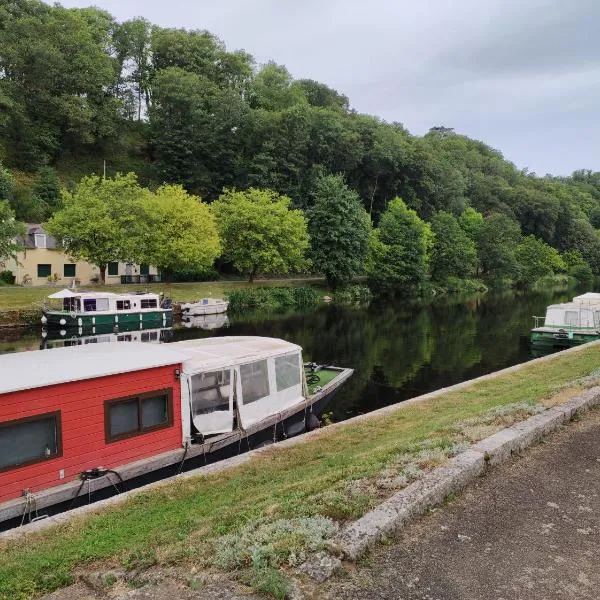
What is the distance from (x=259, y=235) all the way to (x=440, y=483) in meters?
58.0

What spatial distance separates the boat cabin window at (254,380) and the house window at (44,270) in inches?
2123

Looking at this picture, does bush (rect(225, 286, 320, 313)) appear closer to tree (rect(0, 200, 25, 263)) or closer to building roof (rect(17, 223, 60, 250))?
building roof (rect(17, 223, 60, 250))

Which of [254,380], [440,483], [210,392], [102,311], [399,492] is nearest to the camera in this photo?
[399,492]

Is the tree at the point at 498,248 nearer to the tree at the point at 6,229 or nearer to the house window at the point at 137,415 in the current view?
the tree at the point at 6,229

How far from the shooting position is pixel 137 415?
1271cm

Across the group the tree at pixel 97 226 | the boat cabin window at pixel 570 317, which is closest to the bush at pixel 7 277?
the tree at pixel 97 226

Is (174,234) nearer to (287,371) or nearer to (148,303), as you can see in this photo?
(148,303)

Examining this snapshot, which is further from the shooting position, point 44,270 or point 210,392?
point 44,270

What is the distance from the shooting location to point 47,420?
36.6ft

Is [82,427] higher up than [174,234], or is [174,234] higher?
[174,234]

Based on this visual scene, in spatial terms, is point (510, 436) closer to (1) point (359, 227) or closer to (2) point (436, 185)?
(1) point (359, 227)

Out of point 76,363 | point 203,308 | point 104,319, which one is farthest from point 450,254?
point 76,363

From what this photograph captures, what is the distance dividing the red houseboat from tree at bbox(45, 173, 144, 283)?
38.7m

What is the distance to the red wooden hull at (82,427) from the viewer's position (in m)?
10.6
